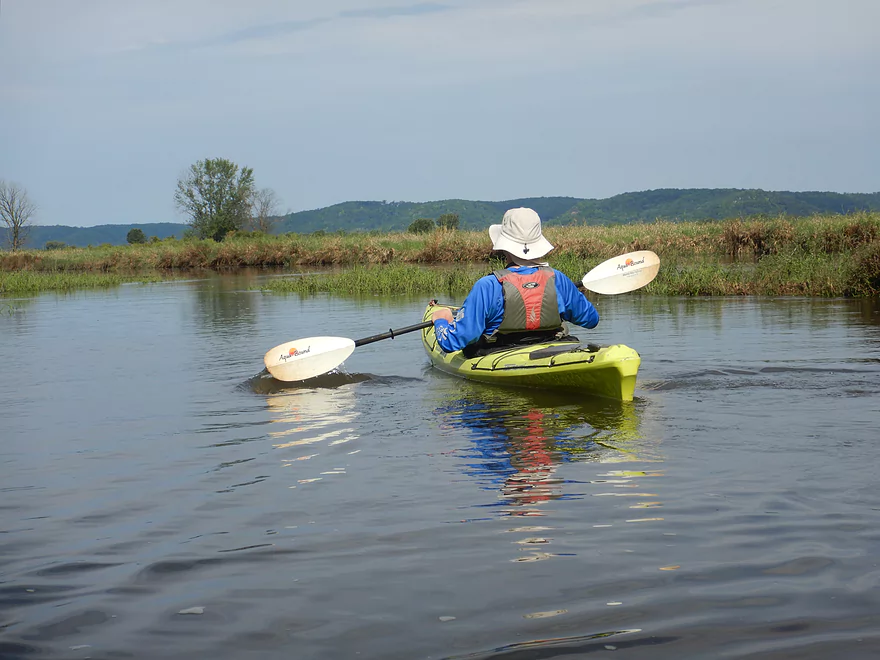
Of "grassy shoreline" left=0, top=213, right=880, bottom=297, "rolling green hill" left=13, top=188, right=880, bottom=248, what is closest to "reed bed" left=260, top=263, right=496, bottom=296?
"grassy shoreline" left=0, top=213, right=880, bottom=297

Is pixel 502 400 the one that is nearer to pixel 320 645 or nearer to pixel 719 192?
pixel 320 645

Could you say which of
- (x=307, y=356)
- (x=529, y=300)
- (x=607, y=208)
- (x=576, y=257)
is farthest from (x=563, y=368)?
(x=607, y=208)

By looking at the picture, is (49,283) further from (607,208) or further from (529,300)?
(607,208)

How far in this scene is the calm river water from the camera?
2.78 m

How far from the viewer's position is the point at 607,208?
432ft

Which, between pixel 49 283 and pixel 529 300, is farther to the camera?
pixel 49 283

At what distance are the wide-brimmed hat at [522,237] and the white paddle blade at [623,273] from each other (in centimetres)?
216

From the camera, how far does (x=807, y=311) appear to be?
12164 millimetres

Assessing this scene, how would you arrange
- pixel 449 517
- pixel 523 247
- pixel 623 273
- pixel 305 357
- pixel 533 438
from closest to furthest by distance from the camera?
pixel 449 517, pixel 533 438, pixel 523 247, pixel 305 357, pixel 623 273

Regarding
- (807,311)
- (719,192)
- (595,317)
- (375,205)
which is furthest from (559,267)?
(375,205)

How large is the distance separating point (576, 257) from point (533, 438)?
13.8 meters

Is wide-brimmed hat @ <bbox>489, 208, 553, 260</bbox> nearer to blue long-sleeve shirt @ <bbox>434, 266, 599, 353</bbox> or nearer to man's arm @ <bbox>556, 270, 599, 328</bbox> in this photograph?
blue long-sleeve shirt @ <bbox>434, 266, 599, 353</bbox>

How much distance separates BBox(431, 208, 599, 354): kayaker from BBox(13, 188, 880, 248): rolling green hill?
65.5 meters

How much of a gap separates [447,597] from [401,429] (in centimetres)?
315
